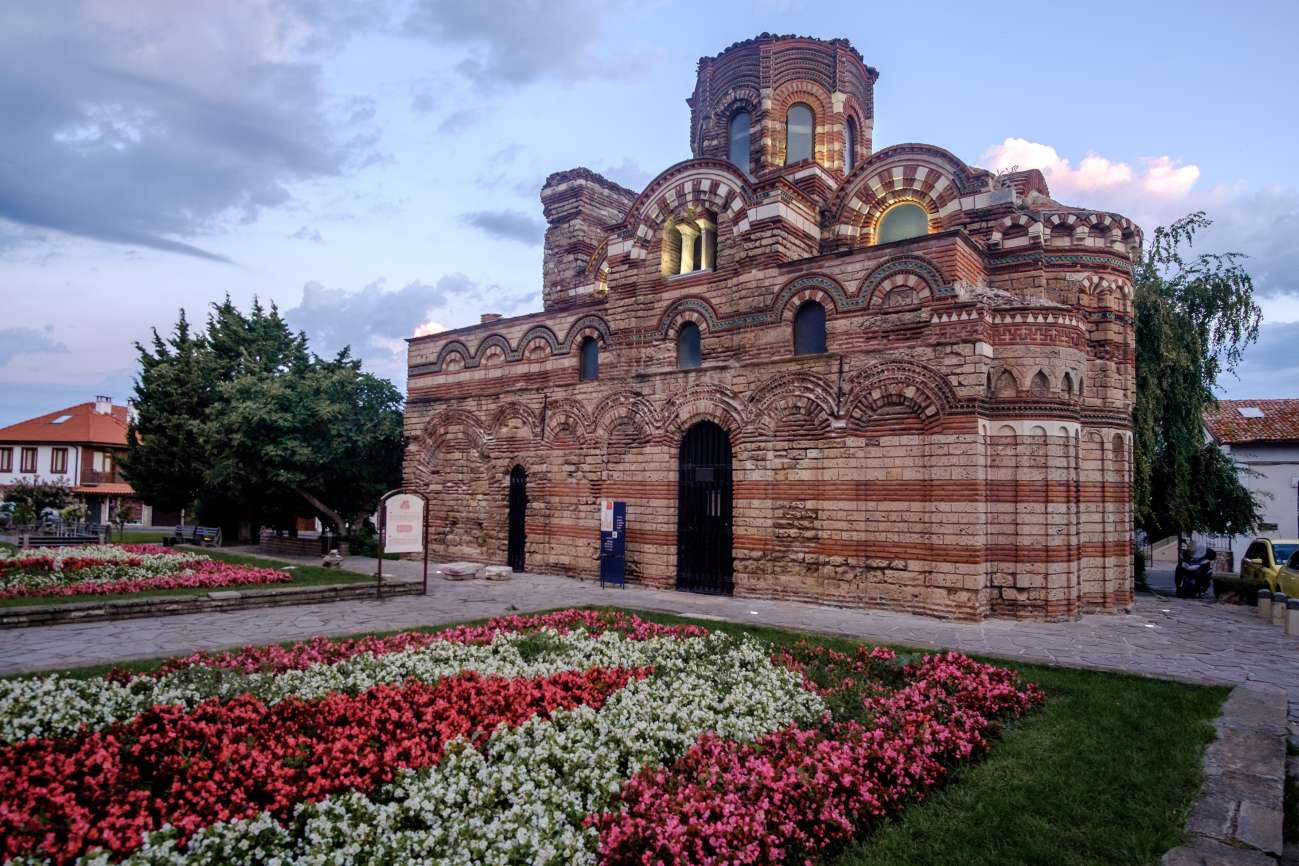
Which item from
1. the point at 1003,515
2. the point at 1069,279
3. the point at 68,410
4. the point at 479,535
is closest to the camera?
the point at 1003,515

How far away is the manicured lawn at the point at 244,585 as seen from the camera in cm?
1107

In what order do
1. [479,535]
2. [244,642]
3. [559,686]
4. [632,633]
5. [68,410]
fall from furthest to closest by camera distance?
[68,410] → [479,535] → [632,633] → [244,642] → [559,686]

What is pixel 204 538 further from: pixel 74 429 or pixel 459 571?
pixel 74 429

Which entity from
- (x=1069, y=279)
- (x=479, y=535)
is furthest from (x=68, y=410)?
(x=1069, y=279)

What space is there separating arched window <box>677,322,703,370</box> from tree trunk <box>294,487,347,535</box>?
12043mm

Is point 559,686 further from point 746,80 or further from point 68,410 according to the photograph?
point 68,410

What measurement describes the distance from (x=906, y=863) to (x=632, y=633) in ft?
19.0

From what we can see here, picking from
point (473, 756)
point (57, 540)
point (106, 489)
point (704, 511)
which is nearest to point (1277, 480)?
point (704, 511)

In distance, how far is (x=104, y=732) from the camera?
523cm

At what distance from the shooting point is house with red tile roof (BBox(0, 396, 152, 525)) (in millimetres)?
42938

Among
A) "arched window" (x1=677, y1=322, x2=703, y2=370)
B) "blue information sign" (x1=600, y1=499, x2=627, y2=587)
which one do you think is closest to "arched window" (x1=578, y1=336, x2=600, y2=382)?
"arched window" (x1=677, y1=322, x2=703, y2=370)

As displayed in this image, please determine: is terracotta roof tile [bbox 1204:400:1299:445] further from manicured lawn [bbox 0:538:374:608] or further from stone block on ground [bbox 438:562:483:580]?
manicured lawn [bbox 0:538:374:608]

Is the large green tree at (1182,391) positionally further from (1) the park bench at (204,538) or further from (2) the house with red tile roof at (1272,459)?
(1) the park bench at (204,538)

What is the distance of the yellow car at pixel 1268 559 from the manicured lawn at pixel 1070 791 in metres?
10.2
